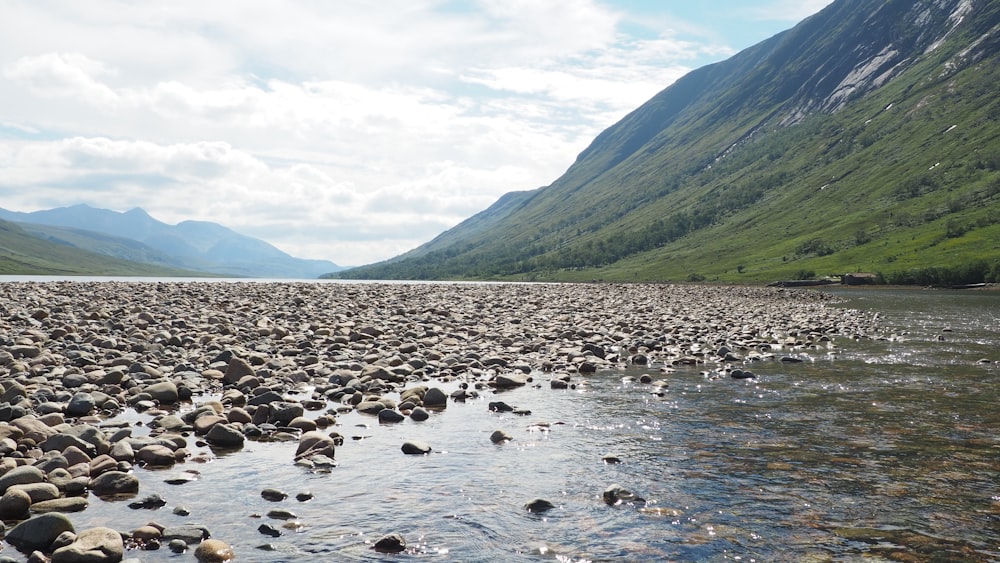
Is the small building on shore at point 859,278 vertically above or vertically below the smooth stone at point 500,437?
above

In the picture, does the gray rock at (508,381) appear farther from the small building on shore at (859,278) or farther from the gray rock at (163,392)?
the small building on shore at (859,278)

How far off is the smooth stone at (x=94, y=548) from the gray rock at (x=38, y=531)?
575mm

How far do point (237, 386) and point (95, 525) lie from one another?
10.2 metres

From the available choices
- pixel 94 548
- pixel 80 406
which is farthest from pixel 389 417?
pixel 94 548

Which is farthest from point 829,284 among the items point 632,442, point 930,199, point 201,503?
point 201,503

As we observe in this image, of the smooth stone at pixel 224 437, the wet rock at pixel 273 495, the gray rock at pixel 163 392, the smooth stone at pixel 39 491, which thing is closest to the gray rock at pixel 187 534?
the wet rock at pixel 273 495

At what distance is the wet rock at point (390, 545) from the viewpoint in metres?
8.99

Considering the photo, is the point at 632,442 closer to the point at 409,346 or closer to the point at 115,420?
the point at 115,420

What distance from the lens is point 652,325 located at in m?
41.1

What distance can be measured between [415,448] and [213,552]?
580 centimetres

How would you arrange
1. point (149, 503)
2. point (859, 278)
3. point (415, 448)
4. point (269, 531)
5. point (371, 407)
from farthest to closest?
point (859, 278)
point (371, 407)
point (415, 448)
point (149, 503)
point (269, 531)

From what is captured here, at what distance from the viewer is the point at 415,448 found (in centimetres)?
1391

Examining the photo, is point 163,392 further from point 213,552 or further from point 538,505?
point 538,505

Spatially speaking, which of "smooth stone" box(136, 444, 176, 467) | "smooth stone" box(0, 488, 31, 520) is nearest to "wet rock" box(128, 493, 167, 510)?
→ "smooth stone" box(0, 488, 31, 520)
